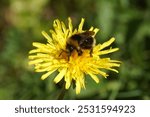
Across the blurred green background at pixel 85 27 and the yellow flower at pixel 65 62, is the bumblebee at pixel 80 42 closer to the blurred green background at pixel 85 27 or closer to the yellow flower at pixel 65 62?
the yellow flower at pixel 65 62

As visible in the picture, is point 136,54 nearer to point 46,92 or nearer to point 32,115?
point 46,92

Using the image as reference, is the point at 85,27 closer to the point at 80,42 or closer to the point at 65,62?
the point at 65,62

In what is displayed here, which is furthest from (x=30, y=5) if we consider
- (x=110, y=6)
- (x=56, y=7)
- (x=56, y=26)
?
(x=56, y=26)

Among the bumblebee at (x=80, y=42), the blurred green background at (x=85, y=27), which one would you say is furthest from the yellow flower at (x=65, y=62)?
the blurred green background at (x=85, y=27)

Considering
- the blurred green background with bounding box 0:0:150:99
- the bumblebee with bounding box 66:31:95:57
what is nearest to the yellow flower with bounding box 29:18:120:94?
the bumblebee with bounding box 66:31:95:57

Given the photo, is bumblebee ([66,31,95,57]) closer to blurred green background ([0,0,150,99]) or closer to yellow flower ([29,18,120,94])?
yellow flower ([29,18,120,94])

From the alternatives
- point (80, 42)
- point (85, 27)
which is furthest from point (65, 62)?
point (85, 27)
